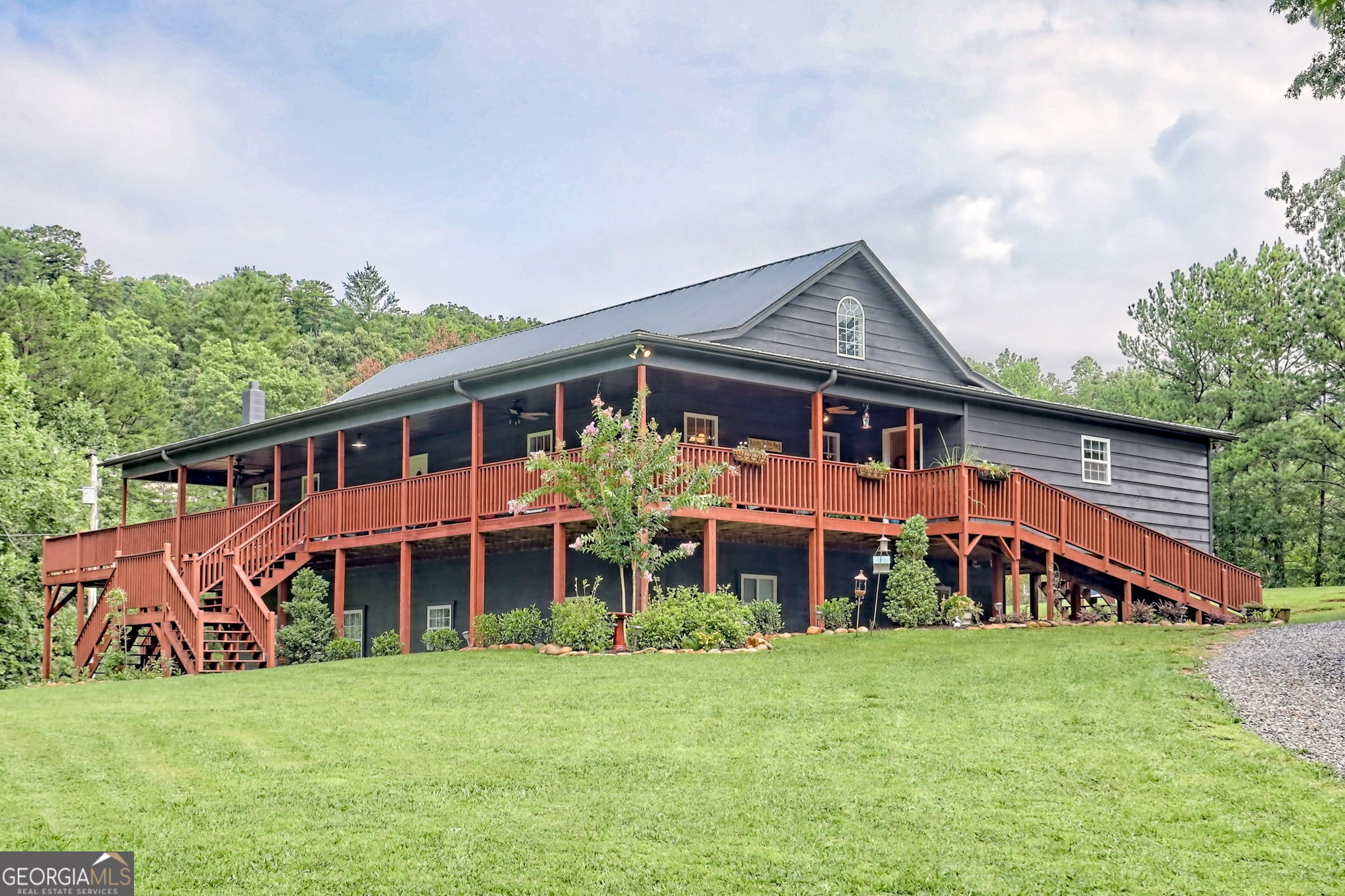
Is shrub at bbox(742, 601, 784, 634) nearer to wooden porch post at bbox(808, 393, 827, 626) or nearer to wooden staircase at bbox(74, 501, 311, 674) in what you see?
wooden porch post at bbox(808, 393, 827, 626)

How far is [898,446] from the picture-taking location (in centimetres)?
2639

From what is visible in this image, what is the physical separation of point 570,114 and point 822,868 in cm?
3419

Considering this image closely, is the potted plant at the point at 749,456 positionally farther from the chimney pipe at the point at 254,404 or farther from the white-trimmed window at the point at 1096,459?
the chimney pipe at the point at 254,404

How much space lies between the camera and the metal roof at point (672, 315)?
25109 millimetres

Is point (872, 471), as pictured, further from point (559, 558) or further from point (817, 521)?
point (559, 558)

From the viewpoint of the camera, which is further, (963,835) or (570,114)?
(570,114)

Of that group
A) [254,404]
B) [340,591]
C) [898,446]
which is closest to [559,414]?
[340,591]

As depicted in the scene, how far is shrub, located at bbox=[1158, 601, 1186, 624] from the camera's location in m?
23.6

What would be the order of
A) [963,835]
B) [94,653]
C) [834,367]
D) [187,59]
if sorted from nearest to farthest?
[963,835] < [834,367] < [94,653] < [187,59]

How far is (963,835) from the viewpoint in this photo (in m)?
8.84

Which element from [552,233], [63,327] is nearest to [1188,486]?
[552,233]

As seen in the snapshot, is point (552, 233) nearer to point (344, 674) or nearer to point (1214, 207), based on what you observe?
point (1214, 207)

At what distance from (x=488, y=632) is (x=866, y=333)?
33.1ft

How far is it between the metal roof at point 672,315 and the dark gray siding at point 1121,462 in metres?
4.37
